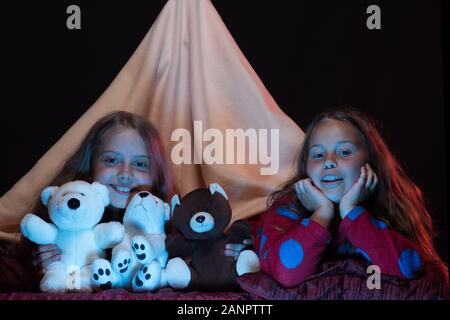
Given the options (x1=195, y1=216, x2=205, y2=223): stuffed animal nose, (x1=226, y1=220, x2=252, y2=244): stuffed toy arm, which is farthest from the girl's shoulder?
(x1=195, y1=216, x2=205, y2=223): stuffed animal nose

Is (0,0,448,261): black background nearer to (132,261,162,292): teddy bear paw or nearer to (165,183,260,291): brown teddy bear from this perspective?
(165,183,260,291): brown teddy bear

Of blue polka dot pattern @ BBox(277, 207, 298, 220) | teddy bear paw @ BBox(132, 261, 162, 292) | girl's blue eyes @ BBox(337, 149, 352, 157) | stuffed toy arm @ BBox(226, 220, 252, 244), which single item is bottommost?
teddy bear paw @ BBox(132, 261, 162, 292)

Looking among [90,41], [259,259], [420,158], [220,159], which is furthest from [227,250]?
[90,41]

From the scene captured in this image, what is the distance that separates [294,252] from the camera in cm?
183

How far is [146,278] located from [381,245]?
61 centimetres

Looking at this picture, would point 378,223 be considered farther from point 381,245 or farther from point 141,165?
point 141,165

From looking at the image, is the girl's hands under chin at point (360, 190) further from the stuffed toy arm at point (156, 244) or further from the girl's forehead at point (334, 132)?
the stuffed toy arm at point (156, 244)

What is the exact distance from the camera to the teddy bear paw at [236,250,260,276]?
6.23 feet

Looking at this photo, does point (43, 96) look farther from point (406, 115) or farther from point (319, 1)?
point (406, 115)

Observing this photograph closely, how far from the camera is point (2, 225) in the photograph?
207 cm

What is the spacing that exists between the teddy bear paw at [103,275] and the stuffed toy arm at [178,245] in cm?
16

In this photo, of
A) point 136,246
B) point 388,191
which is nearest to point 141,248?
point 136,246

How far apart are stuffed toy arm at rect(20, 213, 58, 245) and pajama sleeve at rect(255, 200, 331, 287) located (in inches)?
21.7

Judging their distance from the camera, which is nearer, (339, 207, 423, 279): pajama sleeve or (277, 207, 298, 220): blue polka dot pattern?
(339, 207, 423, 279): pajama sleeve
